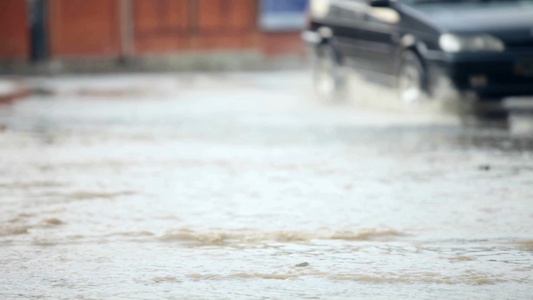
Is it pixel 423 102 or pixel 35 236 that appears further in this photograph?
pixel 423 102

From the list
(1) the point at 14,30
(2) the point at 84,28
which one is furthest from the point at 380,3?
(1) the point at 14,30

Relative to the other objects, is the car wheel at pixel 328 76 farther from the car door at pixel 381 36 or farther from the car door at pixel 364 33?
the car door at pixel 381 36

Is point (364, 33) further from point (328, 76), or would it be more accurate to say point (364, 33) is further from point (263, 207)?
point (263, 207)

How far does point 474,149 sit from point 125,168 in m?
3.34

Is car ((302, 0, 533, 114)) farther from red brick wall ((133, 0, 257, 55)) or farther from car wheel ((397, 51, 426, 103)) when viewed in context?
red brick wall ((133, 0, 257, 55))

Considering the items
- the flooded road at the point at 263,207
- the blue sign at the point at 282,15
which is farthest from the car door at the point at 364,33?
the blue sign at the point at 282,15

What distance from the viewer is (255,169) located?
10.6 meters

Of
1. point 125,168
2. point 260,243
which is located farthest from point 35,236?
point 125,168

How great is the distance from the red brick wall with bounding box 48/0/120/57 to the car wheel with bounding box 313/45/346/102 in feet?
33.4

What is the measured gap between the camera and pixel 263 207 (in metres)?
8.63

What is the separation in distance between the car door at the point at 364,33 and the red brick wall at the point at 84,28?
→ 35.6ft

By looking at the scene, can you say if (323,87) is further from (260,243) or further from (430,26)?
(260,243)

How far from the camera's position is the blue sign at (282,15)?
28484 mm

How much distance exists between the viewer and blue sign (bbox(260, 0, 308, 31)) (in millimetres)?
28484
